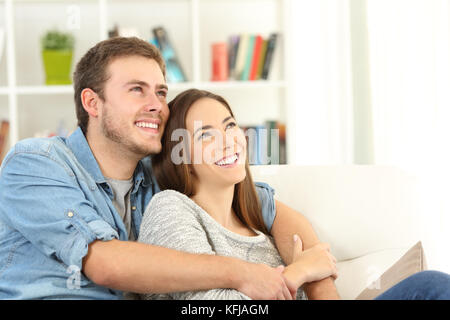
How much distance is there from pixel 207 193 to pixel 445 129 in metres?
0.87

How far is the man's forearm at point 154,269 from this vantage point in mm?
1047

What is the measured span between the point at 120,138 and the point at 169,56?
5.33ft

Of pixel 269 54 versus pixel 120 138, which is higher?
pixel 269 54

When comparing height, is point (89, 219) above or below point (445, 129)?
below

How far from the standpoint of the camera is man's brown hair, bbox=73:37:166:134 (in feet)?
4.52

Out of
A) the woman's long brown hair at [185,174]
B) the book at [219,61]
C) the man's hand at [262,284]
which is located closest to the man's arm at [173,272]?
the man's hand at [262,284]

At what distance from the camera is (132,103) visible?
53.0 inches

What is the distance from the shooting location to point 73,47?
9.61ft

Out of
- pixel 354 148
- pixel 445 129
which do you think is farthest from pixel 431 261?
pixel 354 148

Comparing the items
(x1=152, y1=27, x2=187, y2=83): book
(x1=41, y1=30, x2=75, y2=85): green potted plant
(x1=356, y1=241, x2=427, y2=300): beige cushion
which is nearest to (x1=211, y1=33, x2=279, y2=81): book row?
(x1=152, y1=27, x2=187, y2=83): book

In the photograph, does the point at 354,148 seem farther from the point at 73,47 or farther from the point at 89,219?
the point at 89,219

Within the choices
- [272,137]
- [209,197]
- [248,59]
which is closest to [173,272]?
[209,197]

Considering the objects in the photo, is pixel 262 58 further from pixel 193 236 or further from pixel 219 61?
pixel 193 236
